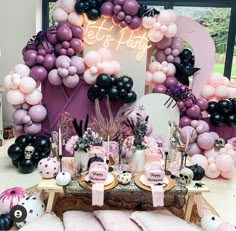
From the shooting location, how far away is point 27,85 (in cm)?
343

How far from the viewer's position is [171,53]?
384 centimetres

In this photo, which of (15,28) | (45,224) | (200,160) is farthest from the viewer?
(15,28)

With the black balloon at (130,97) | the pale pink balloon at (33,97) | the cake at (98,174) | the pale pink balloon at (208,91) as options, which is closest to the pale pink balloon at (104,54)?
the black balloon at (130,97)

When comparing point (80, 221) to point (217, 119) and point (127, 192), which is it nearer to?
point (127, 192)

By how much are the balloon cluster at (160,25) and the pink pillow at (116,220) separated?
205cm

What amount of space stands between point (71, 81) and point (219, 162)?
1.82m

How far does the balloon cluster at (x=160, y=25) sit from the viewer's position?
3594mm

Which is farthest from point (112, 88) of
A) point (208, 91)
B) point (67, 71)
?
point (208, 91)

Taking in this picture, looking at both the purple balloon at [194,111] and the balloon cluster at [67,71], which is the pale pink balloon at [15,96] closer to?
the balloon cluster at [67,71]

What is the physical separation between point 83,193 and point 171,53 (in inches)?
84.1

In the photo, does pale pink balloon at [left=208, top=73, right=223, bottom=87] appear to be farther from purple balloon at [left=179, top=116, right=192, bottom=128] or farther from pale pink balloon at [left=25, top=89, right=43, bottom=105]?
pale pink balloon at [left=25, top=89, right=43, bottom=105]

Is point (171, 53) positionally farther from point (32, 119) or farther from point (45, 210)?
point (45, 210)

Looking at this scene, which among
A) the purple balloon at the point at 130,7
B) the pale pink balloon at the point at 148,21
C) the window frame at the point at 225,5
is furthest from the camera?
the window frame at the point at 225,5

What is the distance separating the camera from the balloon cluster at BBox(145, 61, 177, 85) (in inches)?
148
